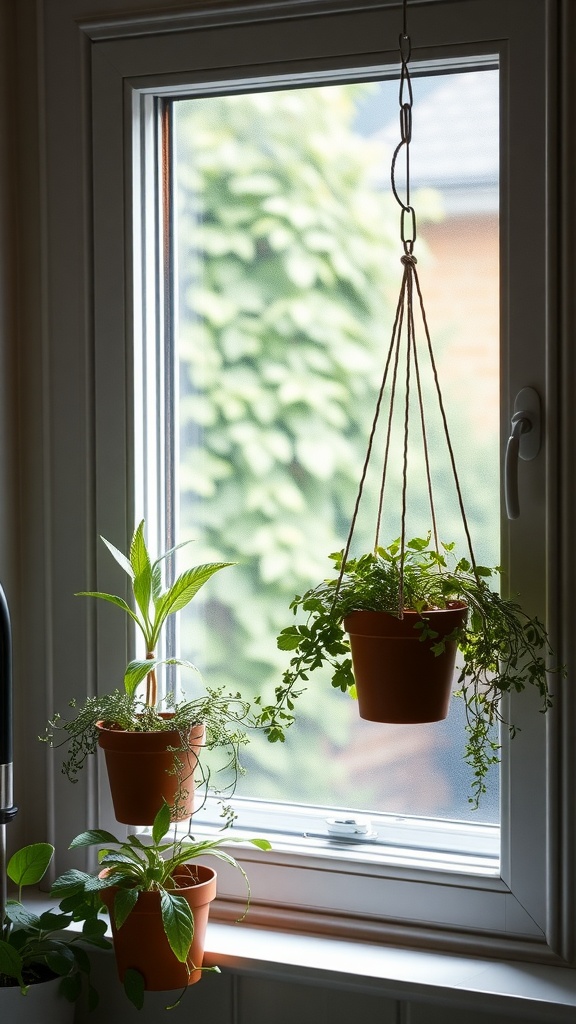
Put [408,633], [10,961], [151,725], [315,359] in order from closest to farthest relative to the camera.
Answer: [408,633] → [10,961] → [151,725] → [315,359]

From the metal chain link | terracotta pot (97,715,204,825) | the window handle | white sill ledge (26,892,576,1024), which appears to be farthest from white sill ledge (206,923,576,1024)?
the metal chain link

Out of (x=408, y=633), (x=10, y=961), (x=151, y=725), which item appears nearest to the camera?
(x=408, y=633)

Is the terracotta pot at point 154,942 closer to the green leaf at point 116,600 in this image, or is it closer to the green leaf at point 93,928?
the green leaf at point 93,928

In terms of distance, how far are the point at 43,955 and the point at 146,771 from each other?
0.30 m

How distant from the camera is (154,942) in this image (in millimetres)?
1376

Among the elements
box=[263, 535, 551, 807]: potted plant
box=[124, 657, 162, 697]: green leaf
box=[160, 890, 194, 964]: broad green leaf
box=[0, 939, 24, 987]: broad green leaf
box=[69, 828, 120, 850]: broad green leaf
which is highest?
box=[263, 535, 551, 807]: potted plant

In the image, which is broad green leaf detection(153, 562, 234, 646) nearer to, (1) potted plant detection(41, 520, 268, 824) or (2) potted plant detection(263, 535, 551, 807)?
(1) potted plant detection(41, 520, 268, 824)

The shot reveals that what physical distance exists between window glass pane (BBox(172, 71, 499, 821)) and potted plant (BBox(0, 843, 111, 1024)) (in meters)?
0.34

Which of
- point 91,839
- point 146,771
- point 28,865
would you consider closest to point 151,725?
point 146,771

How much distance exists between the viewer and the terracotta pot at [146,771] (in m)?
1.41

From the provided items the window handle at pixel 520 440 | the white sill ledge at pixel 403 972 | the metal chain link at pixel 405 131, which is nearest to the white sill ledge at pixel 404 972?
→ the white sill ledge at pixel 403 972

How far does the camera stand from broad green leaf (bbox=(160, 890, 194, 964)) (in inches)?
50.7

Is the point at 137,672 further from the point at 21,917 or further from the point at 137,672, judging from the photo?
→ the point at 21,917

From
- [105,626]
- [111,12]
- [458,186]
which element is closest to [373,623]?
[105,626]
